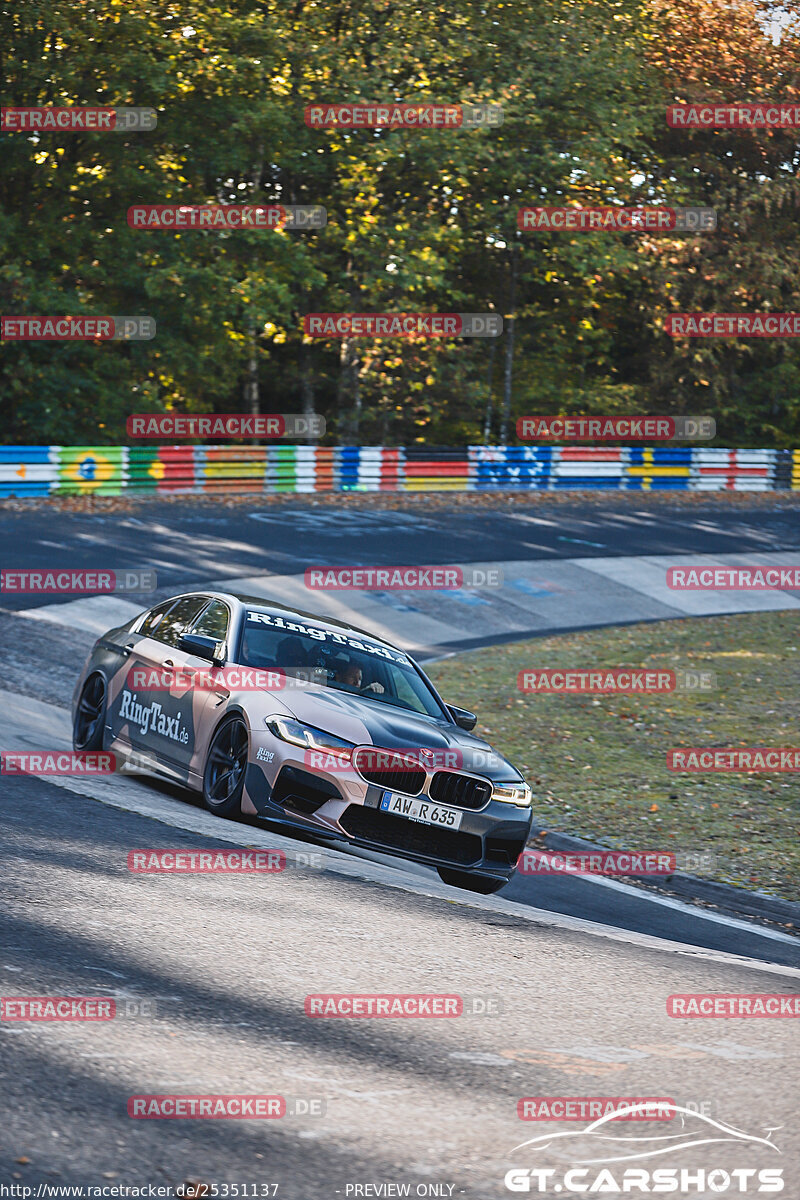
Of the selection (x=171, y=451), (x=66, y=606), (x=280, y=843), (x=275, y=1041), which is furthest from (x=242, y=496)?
(x=275, y=1041)

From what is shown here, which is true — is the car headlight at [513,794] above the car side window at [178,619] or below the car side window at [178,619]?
below

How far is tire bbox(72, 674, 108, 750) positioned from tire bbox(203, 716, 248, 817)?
1686 millimetres

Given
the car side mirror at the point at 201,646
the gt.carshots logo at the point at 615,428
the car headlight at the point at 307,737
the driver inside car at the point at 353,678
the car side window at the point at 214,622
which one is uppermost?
the gt.carshots logo at the point at 615,428

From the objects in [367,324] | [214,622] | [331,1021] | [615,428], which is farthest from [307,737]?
[615,428]

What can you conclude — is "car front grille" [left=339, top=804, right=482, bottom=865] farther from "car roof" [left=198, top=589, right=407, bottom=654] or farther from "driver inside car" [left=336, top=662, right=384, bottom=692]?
"car roof" [left=198, top=589, right=407, bottom=654]

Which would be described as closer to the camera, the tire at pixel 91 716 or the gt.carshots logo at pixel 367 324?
the tire at pixel 91 716

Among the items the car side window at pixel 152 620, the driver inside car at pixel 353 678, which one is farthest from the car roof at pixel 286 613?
the driver inside car at pixel 353 678

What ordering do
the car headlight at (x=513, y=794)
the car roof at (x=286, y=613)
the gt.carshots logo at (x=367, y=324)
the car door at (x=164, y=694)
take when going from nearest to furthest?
the car headlight at (x=513, y=794)
the car door at (x=164, y=694)
the car roof at (x=286, y=613)
the gt.carshots logo at (x=367, y=324)

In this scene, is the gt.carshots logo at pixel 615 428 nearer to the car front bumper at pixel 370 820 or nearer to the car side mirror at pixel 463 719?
the car side mirror at pixel 463 719

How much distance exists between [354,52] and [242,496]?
12.8m

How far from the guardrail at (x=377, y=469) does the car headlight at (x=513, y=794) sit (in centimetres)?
2073

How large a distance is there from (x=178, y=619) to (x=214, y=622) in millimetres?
530

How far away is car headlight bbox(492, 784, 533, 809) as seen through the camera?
8602mm

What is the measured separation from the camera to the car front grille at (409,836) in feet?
26.8
